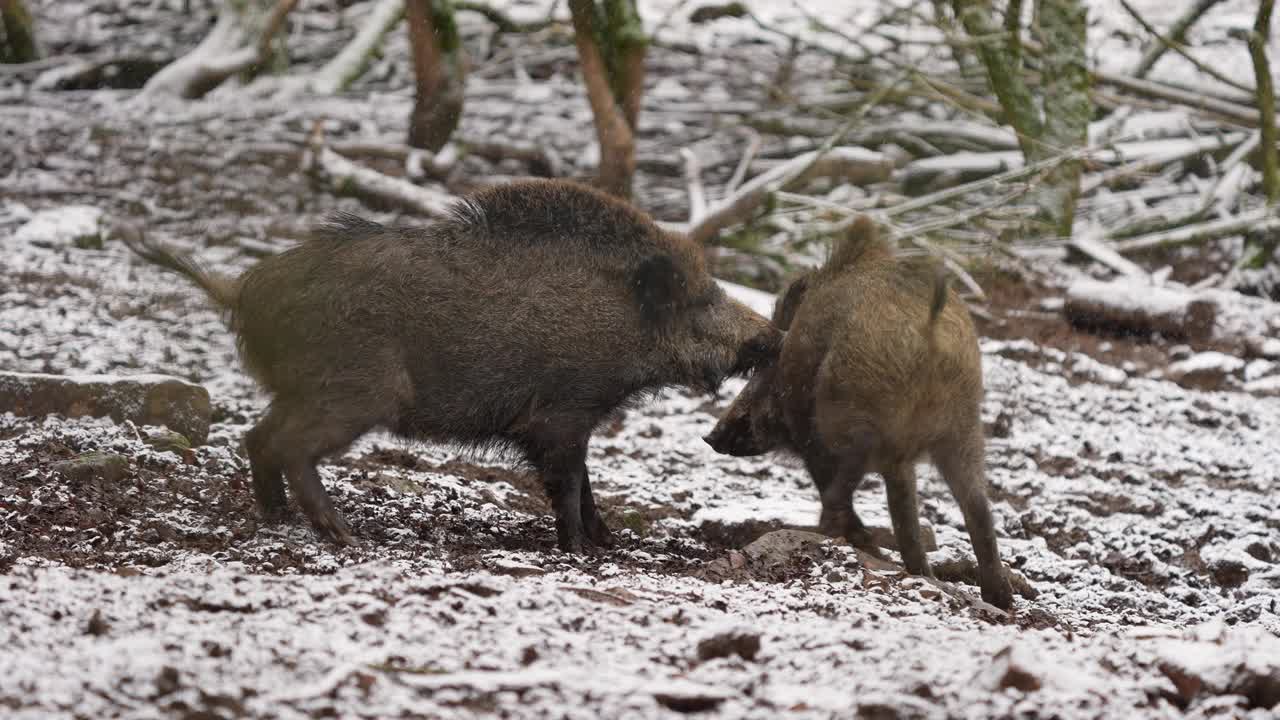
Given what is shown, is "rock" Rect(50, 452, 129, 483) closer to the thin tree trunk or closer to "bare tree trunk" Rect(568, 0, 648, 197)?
"bare tree trunk" Rect(568, 0, 648, 197)

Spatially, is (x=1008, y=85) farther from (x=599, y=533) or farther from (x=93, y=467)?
(x=93, y=467)

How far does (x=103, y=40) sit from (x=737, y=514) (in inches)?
382

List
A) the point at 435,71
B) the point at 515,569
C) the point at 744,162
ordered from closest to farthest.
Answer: the point at 515,569 → the point at 744,162 → the point at 435,71

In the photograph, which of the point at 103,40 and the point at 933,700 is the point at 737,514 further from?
the point at 103,40

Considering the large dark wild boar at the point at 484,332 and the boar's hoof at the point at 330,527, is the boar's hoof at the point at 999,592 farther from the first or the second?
the boar's hoof at the point at 330,527

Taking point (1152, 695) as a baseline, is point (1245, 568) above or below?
below

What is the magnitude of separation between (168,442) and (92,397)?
0.45m

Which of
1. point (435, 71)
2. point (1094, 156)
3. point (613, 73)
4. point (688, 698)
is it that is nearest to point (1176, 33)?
point (1094, 156)

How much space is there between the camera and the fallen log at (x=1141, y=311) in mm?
8117

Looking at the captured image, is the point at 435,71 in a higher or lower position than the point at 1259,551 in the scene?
higher

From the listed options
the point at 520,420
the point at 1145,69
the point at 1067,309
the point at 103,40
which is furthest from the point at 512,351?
the point at 103,40

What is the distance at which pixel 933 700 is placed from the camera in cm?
271

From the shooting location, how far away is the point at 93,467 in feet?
15.3

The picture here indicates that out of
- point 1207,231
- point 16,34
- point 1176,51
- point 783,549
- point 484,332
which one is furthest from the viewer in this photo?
point 16,34
